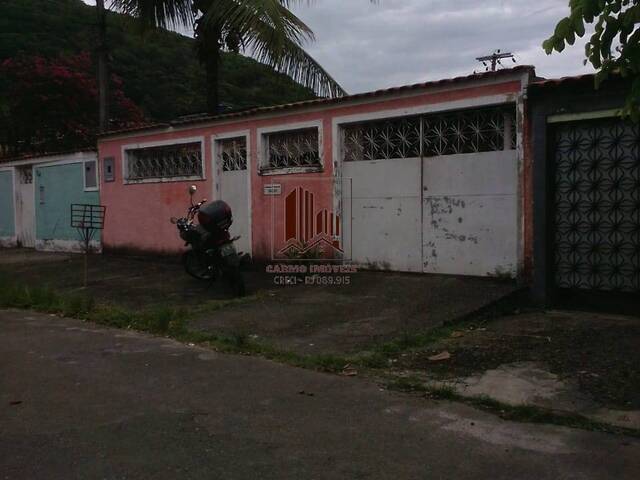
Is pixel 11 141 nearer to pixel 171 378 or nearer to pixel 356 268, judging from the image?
pixel 356 268

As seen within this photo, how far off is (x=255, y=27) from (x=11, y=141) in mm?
16091

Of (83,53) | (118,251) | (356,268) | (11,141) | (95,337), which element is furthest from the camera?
(83,53)

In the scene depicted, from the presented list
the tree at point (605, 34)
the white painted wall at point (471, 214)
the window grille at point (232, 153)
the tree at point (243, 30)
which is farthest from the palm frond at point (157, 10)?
the tree at point (605, 34)

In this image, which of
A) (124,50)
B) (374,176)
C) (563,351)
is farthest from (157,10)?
(124,50)

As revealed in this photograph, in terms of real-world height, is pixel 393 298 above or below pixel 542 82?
below

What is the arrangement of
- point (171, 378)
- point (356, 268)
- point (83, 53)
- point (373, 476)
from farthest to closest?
point (83, 53)
point (356, 268)
point (171, 378)
point (373, 476)

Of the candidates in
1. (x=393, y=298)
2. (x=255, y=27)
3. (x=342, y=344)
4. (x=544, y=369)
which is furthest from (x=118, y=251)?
(x=544, y=369)

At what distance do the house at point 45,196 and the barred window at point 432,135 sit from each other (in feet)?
23.0

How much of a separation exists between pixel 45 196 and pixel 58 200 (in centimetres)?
63

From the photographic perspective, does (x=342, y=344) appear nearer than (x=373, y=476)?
No

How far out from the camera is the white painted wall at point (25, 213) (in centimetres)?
1546

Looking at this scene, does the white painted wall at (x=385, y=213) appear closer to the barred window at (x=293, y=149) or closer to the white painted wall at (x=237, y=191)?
the barred window at (x=293, y=149)

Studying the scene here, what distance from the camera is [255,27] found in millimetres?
9586

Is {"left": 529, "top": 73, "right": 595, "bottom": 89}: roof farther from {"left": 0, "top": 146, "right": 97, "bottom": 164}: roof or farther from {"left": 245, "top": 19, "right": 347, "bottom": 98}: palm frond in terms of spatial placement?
{"left": 0, "top": 146, "right": 97, "bottom": 164}: roof
